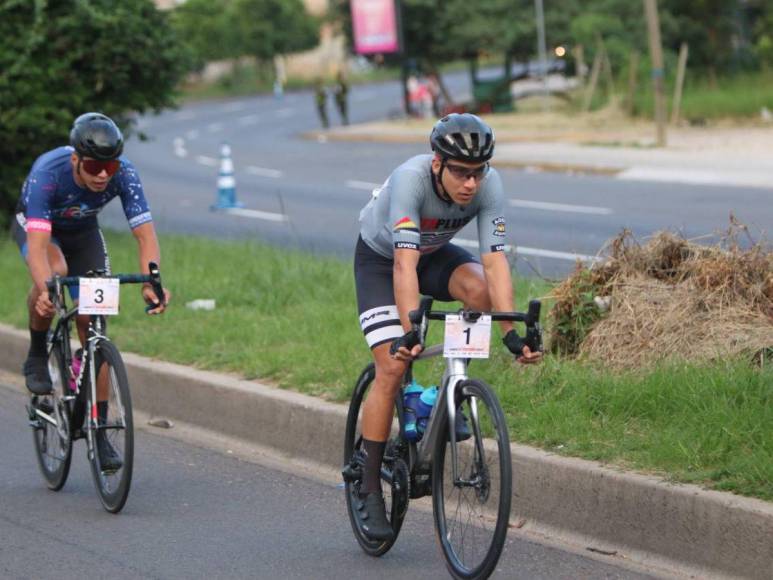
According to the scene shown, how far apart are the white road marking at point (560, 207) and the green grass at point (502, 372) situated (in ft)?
22.3

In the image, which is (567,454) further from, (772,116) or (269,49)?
(269,49)

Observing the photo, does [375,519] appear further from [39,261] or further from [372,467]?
[39,261]

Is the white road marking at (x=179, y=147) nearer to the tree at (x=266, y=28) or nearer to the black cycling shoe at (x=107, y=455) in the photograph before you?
the black cycling shoe at (x=107, y=455)

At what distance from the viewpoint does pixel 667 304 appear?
24.9ft

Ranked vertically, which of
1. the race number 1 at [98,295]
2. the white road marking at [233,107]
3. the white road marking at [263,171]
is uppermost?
the race number 1 at [98,295]

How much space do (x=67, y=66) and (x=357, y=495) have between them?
10293mm

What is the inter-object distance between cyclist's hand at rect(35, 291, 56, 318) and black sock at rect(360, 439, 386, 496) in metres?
2.01

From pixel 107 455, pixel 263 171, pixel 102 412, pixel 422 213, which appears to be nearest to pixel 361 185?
pixel 263 171

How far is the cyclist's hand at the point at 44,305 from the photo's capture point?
7.03 m

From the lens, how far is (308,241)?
17.0m

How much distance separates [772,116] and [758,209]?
1558 centimetres

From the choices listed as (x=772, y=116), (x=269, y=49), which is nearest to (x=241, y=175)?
(x=772, y=116)

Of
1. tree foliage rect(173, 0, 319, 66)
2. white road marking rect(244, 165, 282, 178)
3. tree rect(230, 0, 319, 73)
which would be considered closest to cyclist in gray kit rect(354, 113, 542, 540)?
white road marking rect(244, 165, 282, 178)

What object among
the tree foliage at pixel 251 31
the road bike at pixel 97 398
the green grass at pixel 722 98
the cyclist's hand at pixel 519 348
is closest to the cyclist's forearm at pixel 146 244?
the road bike at pixel 97 398
